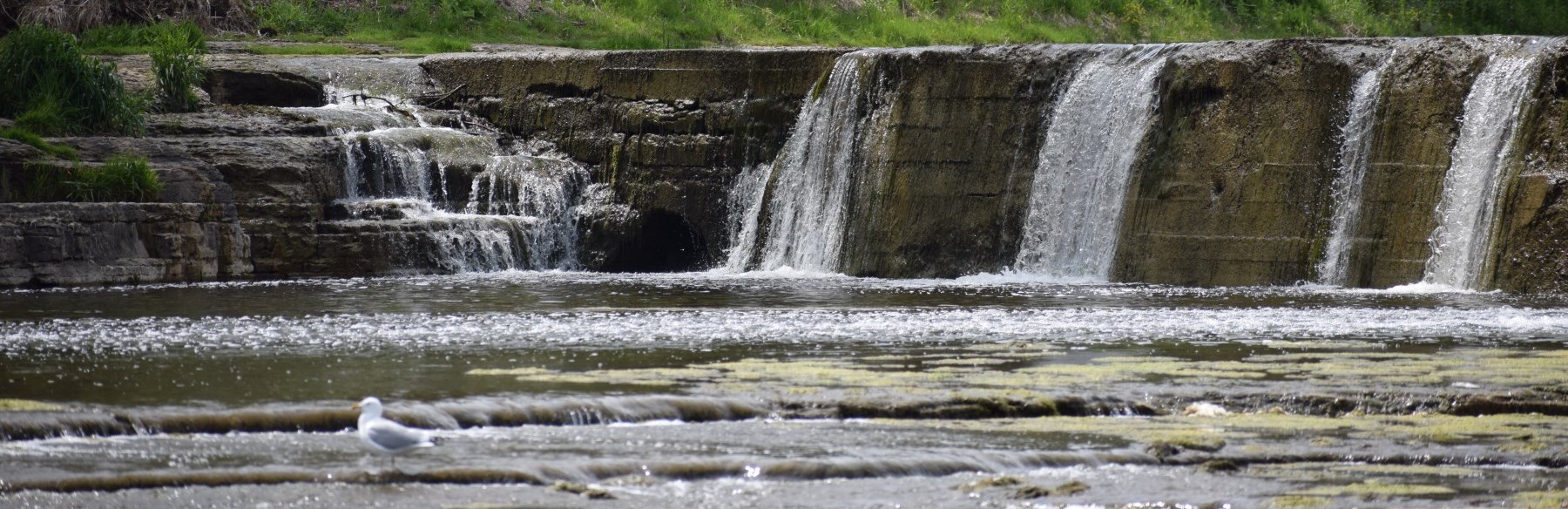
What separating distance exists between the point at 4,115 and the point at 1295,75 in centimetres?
1354

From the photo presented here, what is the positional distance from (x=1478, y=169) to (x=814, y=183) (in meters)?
7.54

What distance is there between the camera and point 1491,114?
57.3ft

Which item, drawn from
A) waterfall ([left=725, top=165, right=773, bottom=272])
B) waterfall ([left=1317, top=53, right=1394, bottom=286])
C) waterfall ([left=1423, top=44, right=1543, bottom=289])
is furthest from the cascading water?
waterfall ([left=1423, top=44, right=1543, bottom=289])

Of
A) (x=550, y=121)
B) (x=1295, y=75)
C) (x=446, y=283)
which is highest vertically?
(x=1295, y=75)

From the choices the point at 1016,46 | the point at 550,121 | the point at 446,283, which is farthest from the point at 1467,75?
the point at 550,121

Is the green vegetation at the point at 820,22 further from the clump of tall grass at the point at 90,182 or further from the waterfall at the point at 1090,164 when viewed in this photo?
the waterfall at the point at 1090,164

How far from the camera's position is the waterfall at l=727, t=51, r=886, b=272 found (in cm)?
2155

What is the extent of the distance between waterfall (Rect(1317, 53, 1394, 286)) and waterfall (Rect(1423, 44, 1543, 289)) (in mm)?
791

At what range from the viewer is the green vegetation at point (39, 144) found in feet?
63.0

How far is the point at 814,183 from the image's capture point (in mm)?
22031

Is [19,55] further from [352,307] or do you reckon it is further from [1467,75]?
[1467,75]

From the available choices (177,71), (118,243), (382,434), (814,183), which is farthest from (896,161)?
(382,434)

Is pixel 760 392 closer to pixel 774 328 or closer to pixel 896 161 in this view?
pixel 774 328

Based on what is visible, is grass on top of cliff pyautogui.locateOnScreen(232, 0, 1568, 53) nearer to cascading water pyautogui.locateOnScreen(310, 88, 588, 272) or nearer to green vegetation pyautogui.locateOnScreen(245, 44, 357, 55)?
green vegetation pyautogui.locateOnScreen(245, 44, 357, 55)
